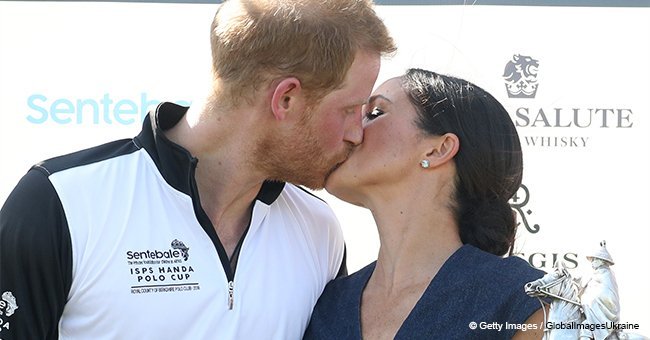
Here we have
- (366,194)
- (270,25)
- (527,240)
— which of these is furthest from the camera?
(527,240)

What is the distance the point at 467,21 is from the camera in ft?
9.83

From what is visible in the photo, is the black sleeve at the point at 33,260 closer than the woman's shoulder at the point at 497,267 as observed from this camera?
Yes

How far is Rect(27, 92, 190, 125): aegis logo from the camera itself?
3.04 m

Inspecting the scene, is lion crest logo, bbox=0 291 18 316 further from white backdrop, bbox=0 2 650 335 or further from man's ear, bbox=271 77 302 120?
white backdrop, bbox=0 2 650 335

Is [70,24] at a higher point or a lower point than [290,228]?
higher

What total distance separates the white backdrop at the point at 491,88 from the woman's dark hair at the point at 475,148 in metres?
0.64

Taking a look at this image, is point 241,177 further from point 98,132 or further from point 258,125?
point 98,132

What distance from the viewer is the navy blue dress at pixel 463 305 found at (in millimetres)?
1965

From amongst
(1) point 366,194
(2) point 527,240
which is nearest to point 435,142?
(1) point 366,194

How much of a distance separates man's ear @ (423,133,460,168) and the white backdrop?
2.35 ft

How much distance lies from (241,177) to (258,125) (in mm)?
133

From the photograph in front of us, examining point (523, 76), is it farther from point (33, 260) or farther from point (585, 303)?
point (33, 260)

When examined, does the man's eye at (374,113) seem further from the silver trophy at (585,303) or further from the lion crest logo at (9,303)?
the lion crest logo at (9,303)

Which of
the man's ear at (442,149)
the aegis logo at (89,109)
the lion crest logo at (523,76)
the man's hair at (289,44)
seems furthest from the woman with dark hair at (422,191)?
the aegis logo at (89,109)
